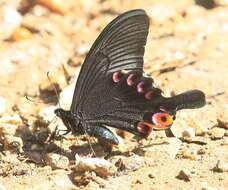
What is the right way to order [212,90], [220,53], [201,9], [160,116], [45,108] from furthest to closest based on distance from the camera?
[201,9], [220,53], [212,90], [45,108], [160,116]

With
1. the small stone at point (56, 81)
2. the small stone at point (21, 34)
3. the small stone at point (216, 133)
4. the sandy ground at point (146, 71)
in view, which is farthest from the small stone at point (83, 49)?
the small stone at point (216, 133)

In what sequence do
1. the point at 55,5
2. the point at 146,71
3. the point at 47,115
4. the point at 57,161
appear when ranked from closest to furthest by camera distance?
the point at 57,161 < the point at 47,115 < the point at 146,71 < the point at 55,5

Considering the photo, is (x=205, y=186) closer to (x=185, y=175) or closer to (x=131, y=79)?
(x=185, y=175)

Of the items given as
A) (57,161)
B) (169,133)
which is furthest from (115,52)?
(57,161)

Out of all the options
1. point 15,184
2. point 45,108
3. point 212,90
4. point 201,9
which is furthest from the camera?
point 201,9

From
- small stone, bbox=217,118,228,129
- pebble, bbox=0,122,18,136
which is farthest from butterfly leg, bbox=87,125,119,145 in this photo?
small stone, bbox=217,118,228,129

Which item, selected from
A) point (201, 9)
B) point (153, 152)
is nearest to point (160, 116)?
point (153, 152)

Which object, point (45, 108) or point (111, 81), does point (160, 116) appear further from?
point (45, 108)
